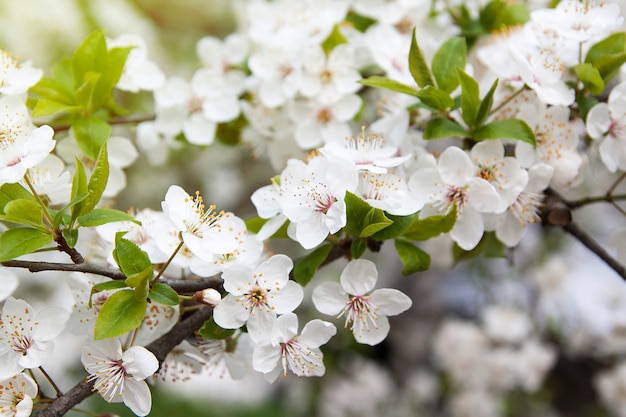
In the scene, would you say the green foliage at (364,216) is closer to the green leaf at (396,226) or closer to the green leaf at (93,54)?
the green leaf at (396,226)

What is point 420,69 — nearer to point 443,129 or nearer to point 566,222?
point 443,129

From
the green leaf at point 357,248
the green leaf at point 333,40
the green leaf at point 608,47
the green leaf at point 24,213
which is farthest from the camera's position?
the green leaf at point 333,40

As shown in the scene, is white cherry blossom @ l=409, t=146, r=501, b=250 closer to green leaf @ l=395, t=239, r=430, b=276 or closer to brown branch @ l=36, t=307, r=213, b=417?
green leaf @ l=395, t=239, r=430, b=276

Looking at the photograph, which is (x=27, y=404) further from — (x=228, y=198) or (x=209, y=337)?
(x=228, y=198)

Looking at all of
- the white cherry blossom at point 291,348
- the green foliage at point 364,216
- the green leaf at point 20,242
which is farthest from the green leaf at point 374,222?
the green leaf at point 20,242

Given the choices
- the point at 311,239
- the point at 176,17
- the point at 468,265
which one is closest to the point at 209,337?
the point at 311,239

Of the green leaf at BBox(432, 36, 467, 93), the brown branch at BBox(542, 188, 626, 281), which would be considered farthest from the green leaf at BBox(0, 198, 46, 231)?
the brown branch at BBox(542, 188, 626, 281)

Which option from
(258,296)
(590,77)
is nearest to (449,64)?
(590,77)
